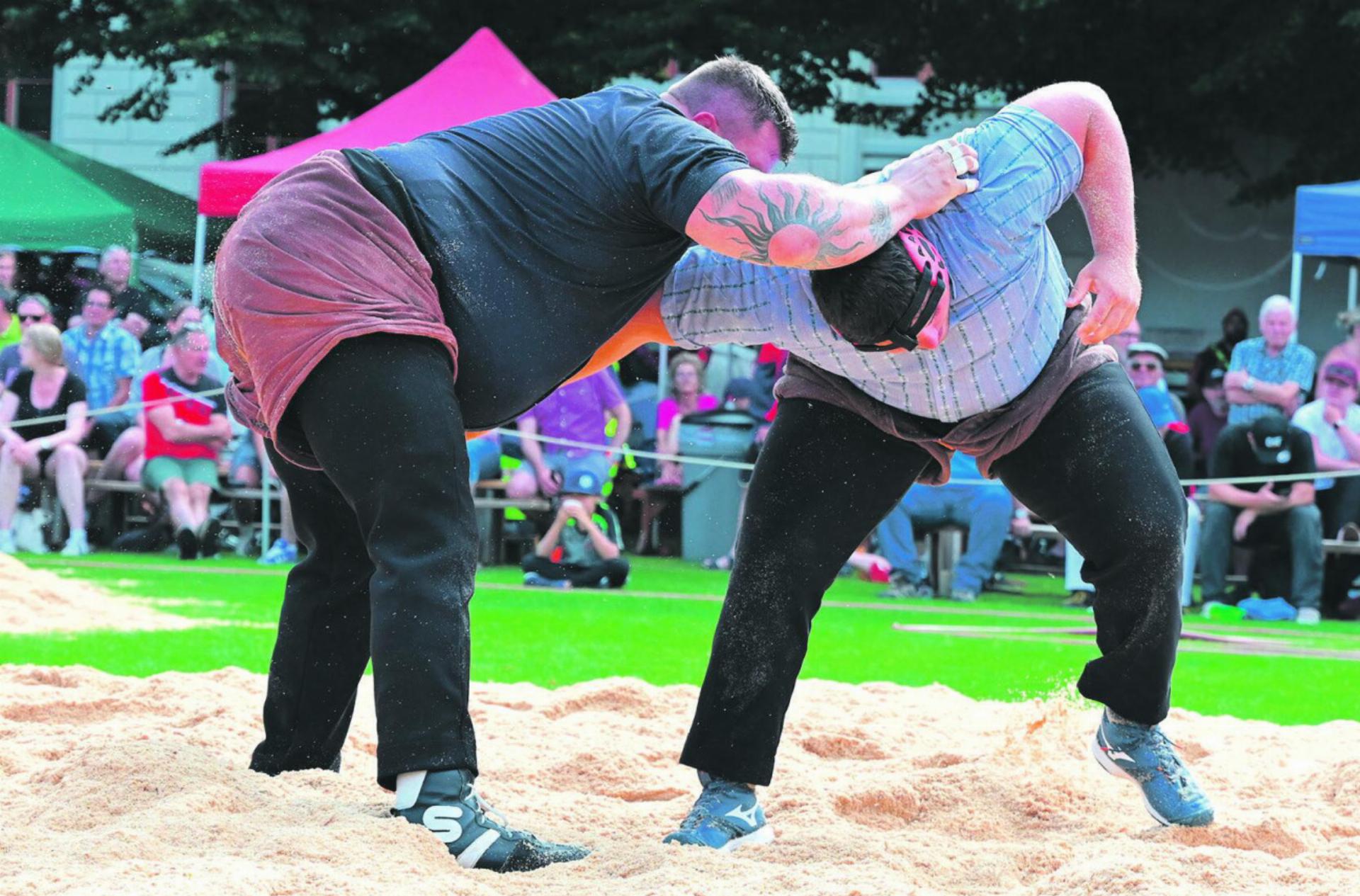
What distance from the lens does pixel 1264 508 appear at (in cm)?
956

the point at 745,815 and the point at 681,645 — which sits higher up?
the point at 745,815

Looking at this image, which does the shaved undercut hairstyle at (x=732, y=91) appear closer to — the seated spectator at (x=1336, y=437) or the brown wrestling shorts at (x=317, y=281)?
the brown wrestling shorts at (x=317, y=281)

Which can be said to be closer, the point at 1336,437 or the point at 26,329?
the point at 1336,437

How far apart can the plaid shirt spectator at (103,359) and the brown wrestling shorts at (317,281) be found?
9104 mm

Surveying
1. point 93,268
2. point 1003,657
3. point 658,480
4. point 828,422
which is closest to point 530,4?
point 93,268

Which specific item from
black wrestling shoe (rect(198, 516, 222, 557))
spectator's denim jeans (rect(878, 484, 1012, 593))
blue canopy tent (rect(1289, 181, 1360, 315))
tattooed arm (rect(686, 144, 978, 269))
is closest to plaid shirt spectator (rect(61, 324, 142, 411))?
black wrestling shoe (rect(198, 516, 222, 557))

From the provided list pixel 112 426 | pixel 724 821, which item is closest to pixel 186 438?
pixel 112 426

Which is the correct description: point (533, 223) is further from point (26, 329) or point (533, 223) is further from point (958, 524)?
point (26, 329)

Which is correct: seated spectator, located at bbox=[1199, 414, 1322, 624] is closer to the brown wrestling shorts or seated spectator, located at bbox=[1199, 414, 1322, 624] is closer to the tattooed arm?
the tattooed arm

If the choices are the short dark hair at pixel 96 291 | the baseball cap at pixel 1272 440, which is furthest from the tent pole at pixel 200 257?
the baseball cap at pixel 1272 440

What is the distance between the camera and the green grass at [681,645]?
236 inches

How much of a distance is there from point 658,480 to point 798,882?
9020mm

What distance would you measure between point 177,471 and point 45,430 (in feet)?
3.55

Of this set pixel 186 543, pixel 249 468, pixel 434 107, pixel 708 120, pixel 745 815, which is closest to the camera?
pixel 708 120
